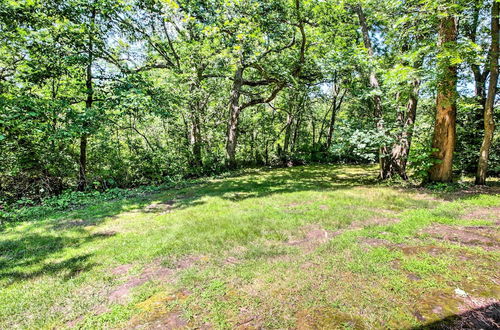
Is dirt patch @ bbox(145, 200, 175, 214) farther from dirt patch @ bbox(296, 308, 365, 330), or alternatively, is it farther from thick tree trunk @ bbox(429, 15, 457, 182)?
thick tree trunk @ bbox(429, 15, 457, 182)

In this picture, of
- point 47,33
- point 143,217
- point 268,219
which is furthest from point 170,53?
point 268,219

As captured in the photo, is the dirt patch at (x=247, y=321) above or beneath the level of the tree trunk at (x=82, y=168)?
beneath

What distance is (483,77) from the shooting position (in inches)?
363

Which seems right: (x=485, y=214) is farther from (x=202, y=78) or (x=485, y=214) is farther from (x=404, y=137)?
(x=202, y=78)

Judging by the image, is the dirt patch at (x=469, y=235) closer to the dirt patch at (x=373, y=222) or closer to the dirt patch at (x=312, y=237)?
the dirt patch at (x=373, y=222)

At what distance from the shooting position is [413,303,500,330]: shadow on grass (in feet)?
6.16

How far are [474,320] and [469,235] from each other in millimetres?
2173

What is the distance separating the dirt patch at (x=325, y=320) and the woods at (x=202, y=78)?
625 cm

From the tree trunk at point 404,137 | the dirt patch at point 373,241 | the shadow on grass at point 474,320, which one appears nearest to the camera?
the shadow on grass at point 474,320

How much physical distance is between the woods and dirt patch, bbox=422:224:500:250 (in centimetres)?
373

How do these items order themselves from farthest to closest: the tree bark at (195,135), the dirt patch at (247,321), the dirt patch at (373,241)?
the tree bark at (195,135)
the dirt patch at (373,241)
the dirt patch at (247,321)

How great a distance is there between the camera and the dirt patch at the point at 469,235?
323cm

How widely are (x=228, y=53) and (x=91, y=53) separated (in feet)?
16.6

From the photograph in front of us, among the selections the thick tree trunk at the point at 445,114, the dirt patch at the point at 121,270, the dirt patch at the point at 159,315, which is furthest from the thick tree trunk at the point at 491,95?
the dirt patch at the point at 121,270
